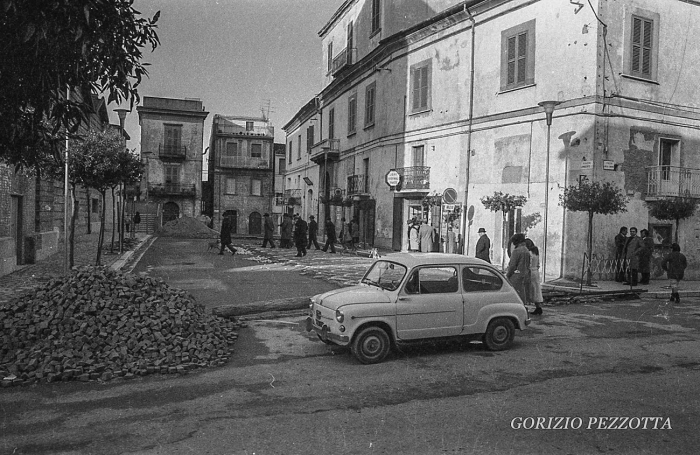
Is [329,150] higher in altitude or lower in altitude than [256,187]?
higher

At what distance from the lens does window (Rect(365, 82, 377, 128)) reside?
29031 millimetres

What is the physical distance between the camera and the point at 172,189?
50.9 meters

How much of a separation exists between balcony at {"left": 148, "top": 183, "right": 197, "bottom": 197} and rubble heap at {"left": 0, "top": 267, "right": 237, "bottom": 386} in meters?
43.9

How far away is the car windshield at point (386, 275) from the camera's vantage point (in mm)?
7738

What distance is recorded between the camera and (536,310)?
1141 cm

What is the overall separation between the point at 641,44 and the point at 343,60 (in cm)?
1861

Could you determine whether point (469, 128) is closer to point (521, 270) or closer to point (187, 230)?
point (521, 270)

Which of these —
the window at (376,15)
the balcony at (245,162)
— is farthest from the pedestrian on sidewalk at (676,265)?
the balcony at (245,162)

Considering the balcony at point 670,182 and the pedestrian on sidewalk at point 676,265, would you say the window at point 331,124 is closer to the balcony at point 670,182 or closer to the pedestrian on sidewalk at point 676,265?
the balcony at point 670,182

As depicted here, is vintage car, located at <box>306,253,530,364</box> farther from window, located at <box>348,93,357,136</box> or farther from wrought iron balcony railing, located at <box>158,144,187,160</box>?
wrought iron balcony railing, located at <box>158,144,187,160</box>

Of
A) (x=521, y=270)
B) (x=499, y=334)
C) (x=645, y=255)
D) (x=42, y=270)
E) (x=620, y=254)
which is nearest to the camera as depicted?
(x=499, y=334)

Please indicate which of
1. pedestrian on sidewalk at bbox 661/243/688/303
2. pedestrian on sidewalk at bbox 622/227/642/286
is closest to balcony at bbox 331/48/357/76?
pedestrian on sidewalk at bbox 622/227/642/286

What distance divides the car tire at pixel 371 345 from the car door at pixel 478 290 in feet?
4.24

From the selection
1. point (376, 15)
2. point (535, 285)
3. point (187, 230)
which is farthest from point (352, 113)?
point (535, 285)
